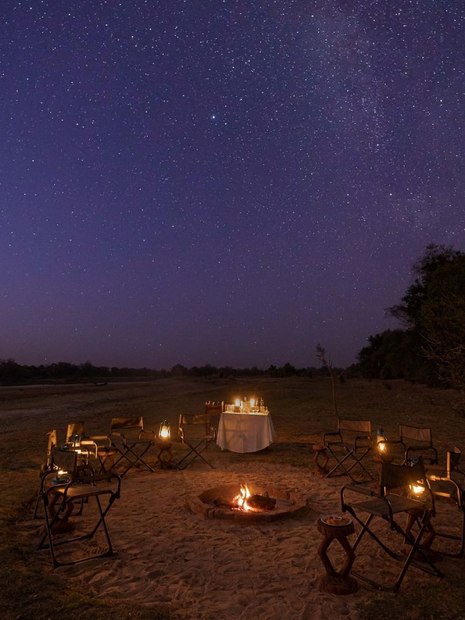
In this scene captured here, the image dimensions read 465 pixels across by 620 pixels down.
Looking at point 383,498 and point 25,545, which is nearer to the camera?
point 383,498

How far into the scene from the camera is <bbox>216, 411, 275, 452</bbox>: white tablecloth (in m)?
9.56

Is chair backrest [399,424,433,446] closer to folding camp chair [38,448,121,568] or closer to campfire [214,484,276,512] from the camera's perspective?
campfire [214,484,276,512]

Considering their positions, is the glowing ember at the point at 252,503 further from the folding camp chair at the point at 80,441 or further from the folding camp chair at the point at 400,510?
the folding camp chair at the point at 80,441

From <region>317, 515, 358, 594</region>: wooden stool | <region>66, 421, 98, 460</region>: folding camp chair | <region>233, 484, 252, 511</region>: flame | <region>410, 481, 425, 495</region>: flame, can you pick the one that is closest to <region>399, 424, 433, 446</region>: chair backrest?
<region>410, 481, 425, 495</region>: flame

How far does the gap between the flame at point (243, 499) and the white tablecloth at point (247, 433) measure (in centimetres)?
336

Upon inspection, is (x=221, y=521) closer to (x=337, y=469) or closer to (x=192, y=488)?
(x=192, y=488)

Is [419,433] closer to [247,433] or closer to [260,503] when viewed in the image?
[260,503]

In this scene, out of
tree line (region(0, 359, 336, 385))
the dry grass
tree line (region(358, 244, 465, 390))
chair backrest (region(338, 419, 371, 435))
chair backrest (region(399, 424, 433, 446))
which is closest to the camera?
the dry grass

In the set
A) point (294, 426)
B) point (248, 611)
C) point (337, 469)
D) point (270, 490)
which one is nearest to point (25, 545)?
point (248, 611)

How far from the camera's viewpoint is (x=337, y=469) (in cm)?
808

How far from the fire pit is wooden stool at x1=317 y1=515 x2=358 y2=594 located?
162 cm

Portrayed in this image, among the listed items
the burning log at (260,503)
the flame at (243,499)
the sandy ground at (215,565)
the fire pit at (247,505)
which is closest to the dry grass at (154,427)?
the sandy ground at (215,565)

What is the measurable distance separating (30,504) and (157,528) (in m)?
2.10

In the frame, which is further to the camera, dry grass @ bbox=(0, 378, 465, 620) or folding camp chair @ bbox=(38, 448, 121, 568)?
folding camp chair @ bbox=(38, 448, 121, 568)
